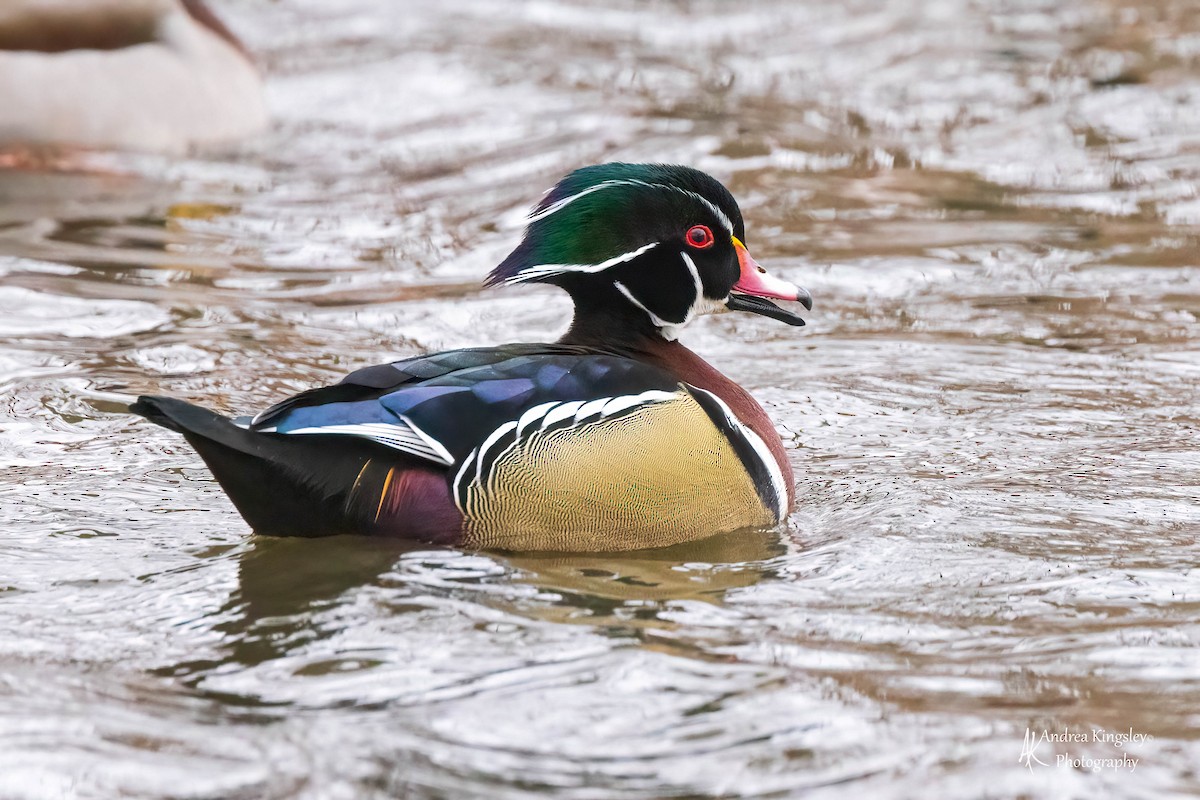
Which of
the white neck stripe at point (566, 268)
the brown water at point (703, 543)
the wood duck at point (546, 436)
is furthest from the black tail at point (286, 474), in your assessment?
the white neck stripe at point (566, 268)

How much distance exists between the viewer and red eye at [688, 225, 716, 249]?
521 centimetres

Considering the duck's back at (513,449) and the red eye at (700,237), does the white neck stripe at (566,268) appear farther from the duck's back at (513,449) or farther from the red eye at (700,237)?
the duck's back at (513,449)

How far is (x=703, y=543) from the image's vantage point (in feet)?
16.1

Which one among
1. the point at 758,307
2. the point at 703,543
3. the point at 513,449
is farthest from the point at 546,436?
the point at 758,307

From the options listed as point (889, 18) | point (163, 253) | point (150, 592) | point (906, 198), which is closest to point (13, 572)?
point (150, 592)

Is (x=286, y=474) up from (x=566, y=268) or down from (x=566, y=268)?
down

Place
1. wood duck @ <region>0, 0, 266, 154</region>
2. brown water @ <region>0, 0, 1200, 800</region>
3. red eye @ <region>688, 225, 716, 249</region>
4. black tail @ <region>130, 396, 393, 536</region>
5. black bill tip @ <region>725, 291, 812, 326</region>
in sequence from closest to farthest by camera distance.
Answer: brown water @ <region>0, 0, 1200, 800</region> < black tail @ <region>130, 396, 393, 536</region> < red eye @ <region>688, 225, 716, 249</region> < black bill tip @ <region>725, 291, 812, 326</region> < wood duck @ <region>0, 0, 266, 154</region>

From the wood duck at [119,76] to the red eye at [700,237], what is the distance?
5.84m

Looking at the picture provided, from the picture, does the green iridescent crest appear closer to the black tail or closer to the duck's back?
the duck's back

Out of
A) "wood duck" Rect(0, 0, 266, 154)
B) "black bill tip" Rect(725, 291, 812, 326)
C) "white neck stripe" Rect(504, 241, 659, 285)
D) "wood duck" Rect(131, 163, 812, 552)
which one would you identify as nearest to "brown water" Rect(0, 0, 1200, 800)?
"wood duck" Rect(131, 163, 812, 552)

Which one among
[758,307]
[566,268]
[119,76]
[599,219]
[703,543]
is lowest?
[703,543]

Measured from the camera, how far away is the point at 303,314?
25.3 ft

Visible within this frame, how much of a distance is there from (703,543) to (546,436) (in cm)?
64

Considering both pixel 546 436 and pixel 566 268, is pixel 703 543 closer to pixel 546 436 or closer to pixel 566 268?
pixel 546 436
